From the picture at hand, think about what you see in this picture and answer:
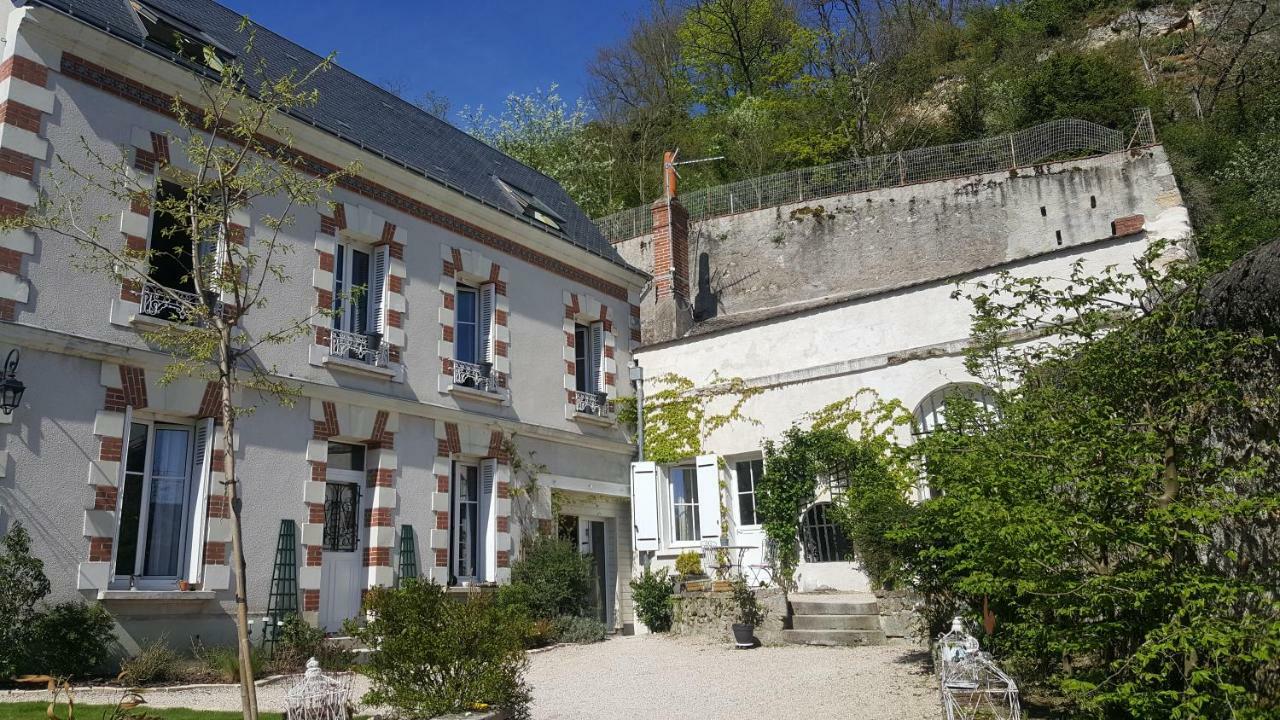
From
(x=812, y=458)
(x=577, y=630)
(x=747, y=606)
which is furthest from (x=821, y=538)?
(x=577, y=630)

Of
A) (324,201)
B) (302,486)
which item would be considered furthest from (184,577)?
(324,201)

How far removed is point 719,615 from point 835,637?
1687 mm

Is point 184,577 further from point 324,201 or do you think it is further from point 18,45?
point 18,45

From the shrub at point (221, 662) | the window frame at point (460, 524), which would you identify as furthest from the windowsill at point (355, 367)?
the shrub at point (221, 662)

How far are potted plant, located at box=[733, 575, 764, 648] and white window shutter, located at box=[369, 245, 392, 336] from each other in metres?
5.32

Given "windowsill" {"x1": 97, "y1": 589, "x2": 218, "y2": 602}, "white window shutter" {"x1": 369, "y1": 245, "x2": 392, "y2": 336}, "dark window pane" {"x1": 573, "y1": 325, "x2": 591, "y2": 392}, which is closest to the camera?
"windowsill" {"x1": 97, "y1": 589, "x2": 218, "y2": 602}

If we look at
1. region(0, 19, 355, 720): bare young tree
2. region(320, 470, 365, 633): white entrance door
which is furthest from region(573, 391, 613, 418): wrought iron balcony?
region(0, 19, 355, 720): bare young tree

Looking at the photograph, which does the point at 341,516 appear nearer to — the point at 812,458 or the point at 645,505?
the point at 645,505

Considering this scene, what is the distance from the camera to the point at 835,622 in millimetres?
10203

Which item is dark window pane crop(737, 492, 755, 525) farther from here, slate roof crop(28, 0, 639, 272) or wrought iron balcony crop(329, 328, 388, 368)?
wrought iron balcony crop(329, 328, 388, 368)

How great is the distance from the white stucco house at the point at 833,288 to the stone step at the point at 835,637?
1797mm

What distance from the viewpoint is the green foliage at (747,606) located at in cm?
1052

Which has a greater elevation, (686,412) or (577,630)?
(686,412)

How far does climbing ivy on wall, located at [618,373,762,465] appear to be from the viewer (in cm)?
1334
